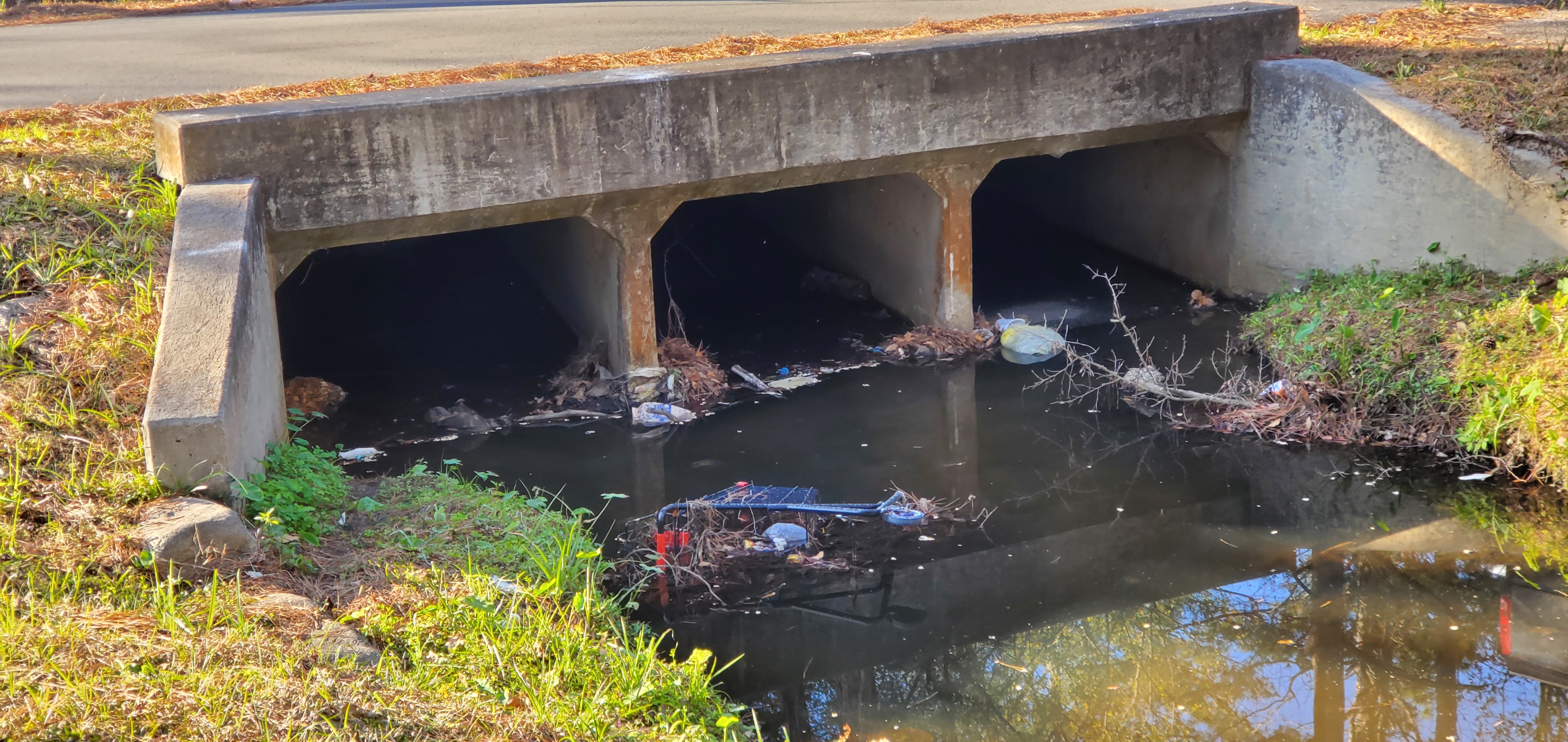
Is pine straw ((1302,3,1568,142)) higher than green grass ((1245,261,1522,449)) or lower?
higher

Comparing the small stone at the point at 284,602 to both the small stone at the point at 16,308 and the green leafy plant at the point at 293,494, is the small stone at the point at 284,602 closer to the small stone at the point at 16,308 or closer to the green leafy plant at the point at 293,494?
the green leafy plant at the point at 293,494

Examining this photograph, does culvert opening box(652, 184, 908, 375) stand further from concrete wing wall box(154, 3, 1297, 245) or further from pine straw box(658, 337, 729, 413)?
concrete wing wall box(154, 3, 1297, 245)

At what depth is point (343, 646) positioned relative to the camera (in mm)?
4227

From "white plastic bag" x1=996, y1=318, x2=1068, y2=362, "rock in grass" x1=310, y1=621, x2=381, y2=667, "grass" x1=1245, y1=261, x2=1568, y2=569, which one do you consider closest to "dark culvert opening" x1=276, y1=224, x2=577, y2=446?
"white plastic bag" x1=996, y1=318, x2=1068, y2=362

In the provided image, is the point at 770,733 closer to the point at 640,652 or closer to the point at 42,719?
the point at 640,652

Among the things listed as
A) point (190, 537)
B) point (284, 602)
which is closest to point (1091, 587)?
point (284, 602)

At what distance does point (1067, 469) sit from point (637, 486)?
2801 mm

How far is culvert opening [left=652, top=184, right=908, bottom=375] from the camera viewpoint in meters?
10.4

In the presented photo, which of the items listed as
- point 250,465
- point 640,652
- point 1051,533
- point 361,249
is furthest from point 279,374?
point 361,249

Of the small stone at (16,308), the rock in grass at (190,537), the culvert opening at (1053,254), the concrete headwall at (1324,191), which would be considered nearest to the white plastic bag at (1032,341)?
the culvert opening at (1053,254)

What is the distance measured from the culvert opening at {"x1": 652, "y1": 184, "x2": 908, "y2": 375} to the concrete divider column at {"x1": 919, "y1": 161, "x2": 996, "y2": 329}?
2.14 feet

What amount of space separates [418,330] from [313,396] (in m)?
2.16

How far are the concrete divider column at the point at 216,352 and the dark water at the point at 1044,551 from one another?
1606mm

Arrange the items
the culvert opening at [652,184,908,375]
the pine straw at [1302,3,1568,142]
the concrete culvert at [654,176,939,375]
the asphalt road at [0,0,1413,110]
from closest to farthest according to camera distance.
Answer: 1. the pine straw at [1302,3,1568,142]
2. the concrete culvert at [654,176,939,375]
3. the culvert opening at [652,184,908,375]
4. the asphalt road at [0,0,1413,110]
